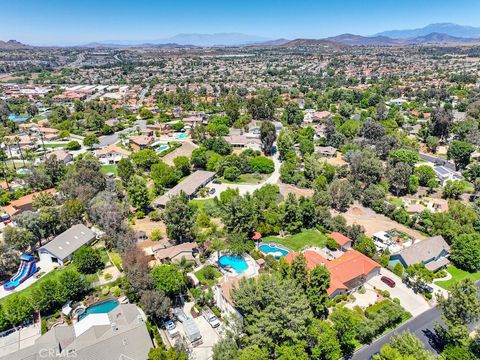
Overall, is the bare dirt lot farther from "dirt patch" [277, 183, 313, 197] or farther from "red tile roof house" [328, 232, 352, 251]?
"dirt patch" [277, 183, 313, 197]

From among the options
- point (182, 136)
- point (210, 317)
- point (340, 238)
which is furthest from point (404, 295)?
point (182, 136)

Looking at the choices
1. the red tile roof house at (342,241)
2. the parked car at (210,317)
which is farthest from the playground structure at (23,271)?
the red tile roof house at (342,241)

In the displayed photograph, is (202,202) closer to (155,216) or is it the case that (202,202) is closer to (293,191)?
(155,216)

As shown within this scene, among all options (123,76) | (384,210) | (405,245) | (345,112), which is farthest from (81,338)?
(123,76)

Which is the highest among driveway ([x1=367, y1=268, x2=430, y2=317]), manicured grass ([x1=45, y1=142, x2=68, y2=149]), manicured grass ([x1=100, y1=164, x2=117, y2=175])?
manicured grass ([x1=45, y1=142, x2=68, y2=149])

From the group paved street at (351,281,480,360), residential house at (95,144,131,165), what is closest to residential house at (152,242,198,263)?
paved street at (351,281,480,360)

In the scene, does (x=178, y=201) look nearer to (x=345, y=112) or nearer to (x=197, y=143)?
(x=197, y=143)
